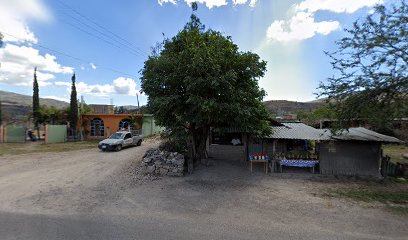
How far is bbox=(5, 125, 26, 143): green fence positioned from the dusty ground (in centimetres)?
1609

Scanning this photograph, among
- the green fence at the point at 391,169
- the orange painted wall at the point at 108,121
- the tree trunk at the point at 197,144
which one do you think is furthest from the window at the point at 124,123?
the green fence at the point at 391,169

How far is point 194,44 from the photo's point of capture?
12695 mm

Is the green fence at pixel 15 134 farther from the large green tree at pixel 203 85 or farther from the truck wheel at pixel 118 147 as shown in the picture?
the large green tree at pixel 203 85

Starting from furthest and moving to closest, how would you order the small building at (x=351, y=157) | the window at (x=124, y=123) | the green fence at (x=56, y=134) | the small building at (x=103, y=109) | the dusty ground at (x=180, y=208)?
the small building at (x=103, y=109), the window at (x=124, y=123), the green fence at (x=56, y=134), the small building at (x=351, y=157), the dusty ground at (x=180, y=208)

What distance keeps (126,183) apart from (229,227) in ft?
20.1

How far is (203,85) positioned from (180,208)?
18.9ft

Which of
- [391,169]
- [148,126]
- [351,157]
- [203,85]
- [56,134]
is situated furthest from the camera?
[148,126]

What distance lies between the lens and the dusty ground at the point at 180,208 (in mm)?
6012

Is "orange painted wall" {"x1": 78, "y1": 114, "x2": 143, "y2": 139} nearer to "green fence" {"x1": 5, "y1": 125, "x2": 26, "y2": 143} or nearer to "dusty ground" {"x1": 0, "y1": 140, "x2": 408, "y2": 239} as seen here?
"green fence" {"x1": 5, "y1": 125, "x2": 26, "y2": 143}

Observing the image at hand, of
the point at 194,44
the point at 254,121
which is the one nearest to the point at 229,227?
the point at 254,121

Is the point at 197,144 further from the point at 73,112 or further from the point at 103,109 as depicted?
the point at 103,109

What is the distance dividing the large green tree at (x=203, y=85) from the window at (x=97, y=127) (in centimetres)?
2036

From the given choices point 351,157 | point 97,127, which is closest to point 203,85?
point 351,157

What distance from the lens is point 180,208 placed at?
7875 millimetres
